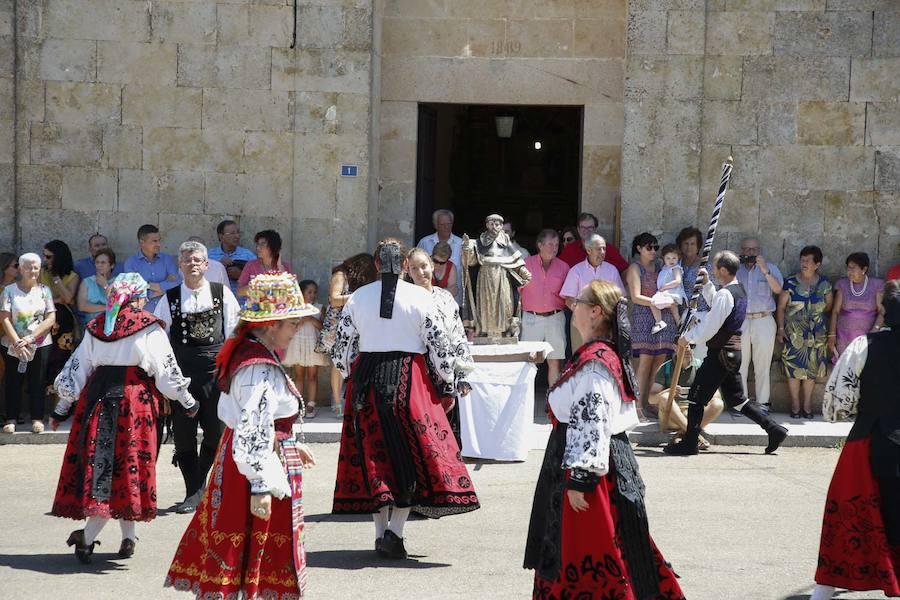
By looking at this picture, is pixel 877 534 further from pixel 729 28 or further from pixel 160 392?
pixel 729 28

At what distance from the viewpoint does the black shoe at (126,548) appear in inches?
270

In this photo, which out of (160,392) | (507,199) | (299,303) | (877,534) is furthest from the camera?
(507,199)

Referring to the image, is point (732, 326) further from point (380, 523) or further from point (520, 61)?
point (520, 61)

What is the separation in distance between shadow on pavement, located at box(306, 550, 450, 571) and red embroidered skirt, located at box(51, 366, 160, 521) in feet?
3.11

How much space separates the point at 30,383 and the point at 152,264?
158 cm

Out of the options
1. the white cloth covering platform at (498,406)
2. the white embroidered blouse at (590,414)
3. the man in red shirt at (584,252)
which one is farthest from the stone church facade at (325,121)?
the white embroidered blouse at (590,414)

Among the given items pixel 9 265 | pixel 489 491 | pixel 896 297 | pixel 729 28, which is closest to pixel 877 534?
pixel 896 297

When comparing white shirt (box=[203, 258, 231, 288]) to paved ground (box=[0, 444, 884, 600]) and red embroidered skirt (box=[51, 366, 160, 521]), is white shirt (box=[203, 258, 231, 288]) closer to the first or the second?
paved ground (box=[0, 444, 884, 600])

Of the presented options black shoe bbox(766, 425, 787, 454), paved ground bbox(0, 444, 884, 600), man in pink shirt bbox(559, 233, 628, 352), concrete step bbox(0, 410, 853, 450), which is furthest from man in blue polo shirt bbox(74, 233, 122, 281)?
black shoe bbox(766, 425, 787, 454)

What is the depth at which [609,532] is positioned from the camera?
498cm

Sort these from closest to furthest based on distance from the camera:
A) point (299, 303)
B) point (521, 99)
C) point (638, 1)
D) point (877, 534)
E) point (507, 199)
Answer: point (299, 303) → point (877, 534) → point (638, 1) → point (521, 99) → point (507, 199)

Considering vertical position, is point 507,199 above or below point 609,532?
above

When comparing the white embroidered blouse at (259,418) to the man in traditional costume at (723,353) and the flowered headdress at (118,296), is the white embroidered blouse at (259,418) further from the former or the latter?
the man in traditional costume at (723,353)

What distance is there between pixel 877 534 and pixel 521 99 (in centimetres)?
827
